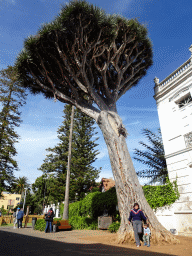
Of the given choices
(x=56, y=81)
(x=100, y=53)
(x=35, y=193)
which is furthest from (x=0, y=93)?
(x=35, y=193)

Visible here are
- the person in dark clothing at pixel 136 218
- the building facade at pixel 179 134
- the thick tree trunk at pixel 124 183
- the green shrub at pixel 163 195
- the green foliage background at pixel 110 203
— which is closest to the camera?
the person in dark clothing at pixel 136 218

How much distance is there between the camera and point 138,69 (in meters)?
10.5

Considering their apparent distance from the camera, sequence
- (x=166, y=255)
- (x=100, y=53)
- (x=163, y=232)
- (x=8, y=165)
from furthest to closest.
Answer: (x=8, y=165)
(x=100, y=53)
(x=163, y=232)
(x=166, y=255)

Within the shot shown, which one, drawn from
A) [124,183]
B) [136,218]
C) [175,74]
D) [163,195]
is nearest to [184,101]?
[175,74]

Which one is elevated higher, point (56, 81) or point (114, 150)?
point (56, 81)

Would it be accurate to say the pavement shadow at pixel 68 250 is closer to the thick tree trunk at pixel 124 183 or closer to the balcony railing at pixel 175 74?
the thick tree trunk at pixel 124 183

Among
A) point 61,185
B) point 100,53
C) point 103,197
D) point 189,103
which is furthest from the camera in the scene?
point 61,185

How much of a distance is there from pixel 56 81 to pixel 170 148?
25.6ft

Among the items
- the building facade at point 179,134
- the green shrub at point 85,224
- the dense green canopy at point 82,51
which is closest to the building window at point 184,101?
the building facade at point 179,134

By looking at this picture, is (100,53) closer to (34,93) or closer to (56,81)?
(56,81)

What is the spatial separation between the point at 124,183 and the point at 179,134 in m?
5.22

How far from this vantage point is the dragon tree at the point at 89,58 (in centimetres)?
754

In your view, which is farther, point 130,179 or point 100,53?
point 100,53

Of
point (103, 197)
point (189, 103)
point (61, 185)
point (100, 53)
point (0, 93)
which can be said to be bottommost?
point (103, 197)
